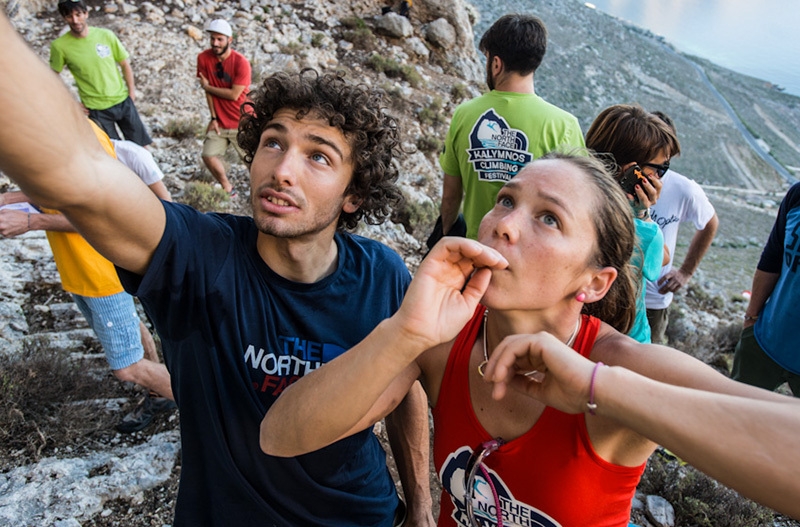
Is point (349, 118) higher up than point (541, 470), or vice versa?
point (349, 118)

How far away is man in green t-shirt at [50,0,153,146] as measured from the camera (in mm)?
6266

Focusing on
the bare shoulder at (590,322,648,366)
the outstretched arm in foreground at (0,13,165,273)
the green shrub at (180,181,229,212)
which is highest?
the outstretched arm in foreground at (0,13,165,273)

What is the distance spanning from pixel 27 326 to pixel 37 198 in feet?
13.7

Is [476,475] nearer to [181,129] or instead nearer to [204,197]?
[204,197]

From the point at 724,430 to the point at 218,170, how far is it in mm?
6535

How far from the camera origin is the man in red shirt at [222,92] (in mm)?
6379

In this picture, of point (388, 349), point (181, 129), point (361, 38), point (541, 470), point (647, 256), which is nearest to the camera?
point (388, 349)

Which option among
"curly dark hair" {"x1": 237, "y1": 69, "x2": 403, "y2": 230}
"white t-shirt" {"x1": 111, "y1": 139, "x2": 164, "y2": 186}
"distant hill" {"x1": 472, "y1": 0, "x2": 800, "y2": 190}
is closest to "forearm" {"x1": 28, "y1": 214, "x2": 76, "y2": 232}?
"white t-shirt" {"x1": 111, "y1": 139, "x2": 164, "y2": 186}

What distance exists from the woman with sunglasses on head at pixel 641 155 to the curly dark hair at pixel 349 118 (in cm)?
116

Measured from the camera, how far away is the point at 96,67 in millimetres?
6348

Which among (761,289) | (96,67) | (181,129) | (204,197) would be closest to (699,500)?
(761,289)

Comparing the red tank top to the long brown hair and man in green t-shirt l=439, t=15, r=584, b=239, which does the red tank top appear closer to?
the long brown hair

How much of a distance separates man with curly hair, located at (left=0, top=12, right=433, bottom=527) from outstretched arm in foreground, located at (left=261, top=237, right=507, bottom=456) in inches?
14.6

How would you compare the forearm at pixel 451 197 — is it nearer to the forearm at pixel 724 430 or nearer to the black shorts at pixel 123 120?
the forearm at pixel 724 430
